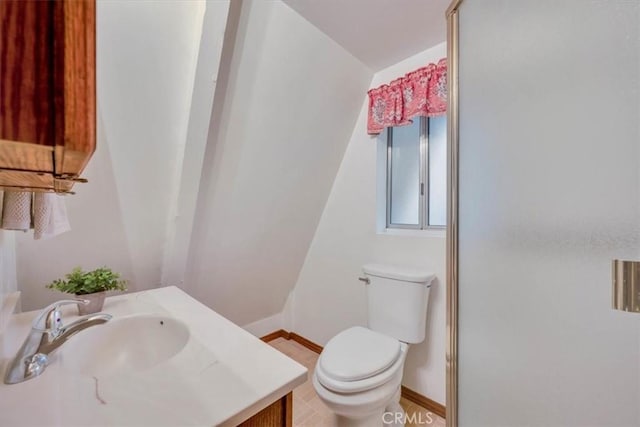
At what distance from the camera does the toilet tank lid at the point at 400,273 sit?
1.43m

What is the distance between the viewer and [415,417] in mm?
1519

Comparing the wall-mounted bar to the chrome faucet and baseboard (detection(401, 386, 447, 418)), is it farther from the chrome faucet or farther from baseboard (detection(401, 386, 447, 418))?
baseboard (detection(401, 386, 447, 418))

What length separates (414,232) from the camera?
1.67m

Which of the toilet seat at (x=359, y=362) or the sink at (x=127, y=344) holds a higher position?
the sink at (x=127, y=344)

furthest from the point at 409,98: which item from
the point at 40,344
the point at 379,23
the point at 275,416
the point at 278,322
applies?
the point at 278,322

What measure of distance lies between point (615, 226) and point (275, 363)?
0.74 m

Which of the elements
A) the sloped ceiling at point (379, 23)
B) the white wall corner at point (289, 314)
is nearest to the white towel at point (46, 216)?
the sloped ceiling at point (379, 23)

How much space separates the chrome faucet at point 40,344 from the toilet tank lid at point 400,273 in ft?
4.05

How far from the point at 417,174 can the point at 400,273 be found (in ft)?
2.14

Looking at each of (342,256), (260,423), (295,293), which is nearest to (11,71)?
(260,423)

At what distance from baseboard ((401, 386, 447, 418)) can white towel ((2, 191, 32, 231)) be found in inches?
76.2

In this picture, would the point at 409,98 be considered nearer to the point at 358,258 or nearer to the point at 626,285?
the point at 358,258

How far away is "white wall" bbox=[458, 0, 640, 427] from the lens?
447mm

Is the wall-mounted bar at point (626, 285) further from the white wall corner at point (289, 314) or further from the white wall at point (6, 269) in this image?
the white wall corner at point (289, 314)
